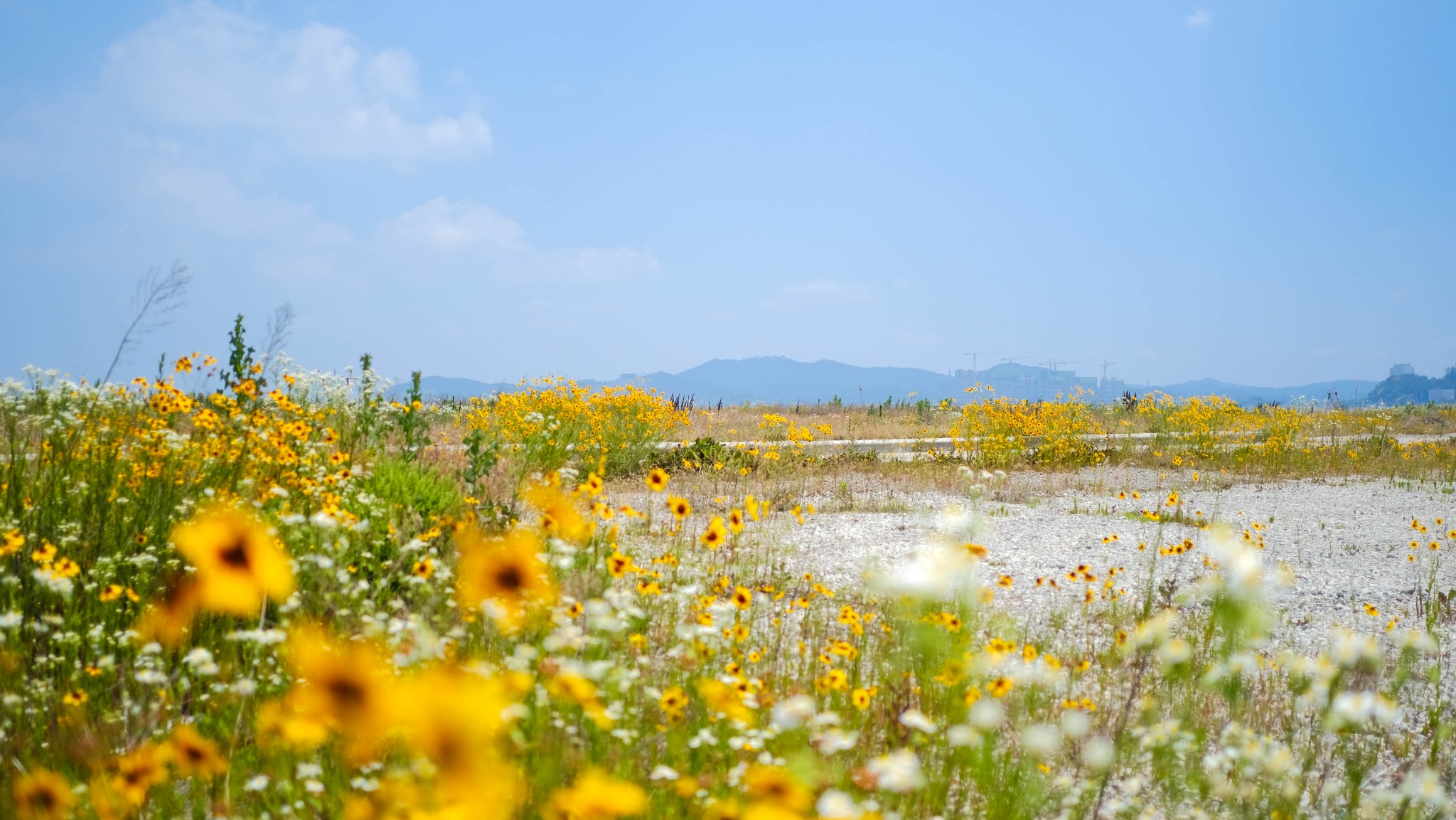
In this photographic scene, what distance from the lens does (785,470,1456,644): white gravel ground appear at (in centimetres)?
586

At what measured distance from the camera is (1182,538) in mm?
7516

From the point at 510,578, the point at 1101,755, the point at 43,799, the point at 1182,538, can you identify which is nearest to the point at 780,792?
the point at 510,578

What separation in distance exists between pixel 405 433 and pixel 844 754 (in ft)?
17.3

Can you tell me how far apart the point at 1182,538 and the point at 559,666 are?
23.4 feet

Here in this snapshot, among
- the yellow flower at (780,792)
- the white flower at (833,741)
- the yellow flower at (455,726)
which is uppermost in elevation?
the yellow flower at (455,726)

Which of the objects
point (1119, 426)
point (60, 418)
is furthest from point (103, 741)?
point (1119, 426)

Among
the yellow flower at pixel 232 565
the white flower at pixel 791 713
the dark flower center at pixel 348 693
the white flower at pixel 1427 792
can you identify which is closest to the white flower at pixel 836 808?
the white flower at pixel 791 713

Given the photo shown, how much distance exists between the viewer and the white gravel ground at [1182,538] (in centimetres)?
586

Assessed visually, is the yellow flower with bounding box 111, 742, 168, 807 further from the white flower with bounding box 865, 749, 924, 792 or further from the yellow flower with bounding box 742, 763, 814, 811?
the white flower with bounding box 865, 749, 924, 792

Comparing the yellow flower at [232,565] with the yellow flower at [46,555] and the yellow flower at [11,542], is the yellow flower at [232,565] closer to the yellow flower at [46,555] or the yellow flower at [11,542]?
the yellow flower at [11,542]

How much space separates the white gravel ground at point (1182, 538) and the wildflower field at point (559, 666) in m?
0.22

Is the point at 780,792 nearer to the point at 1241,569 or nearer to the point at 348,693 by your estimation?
the point at 348,693

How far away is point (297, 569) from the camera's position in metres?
3.38

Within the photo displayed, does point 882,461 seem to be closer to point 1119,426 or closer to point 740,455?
point 740,455
